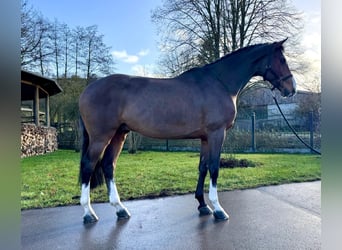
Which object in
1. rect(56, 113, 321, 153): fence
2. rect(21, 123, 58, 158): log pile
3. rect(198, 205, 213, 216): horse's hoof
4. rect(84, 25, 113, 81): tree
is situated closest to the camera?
rect(198, 205, 213, 216): horse's hoof

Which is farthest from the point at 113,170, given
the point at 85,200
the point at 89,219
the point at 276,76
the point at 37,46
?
the point at 37,46

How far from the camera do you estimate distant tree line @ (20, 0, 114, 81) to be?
9320 millimetres

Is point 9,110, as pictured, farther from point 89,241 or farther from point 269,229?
point 269,229

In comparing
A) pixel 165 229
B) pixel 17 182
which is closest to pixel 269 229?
pixel 165 229

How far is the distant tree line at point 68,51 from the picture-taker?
30.6 ft

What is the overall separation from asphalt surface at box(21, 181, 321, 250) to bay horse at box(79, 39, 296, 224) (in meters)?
0.23

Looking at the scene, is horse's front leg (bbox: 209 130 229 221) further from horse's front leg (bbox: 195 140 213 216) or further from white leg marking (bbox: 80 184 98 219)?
white leg marking (bbox: 80 184 98 219)

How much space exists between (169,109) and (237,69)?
0.97 metres

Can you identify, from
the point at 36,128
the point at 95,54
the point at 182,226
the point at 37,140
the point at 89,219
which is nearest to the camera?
the point at 182,226

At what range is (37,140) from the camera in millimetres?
10664

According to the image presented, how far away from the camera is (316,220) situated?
282 cm

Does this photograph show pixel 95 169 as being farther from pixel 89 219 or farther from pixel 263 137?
pixel 263 137

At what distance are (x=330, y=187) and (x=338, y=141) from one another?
108mm

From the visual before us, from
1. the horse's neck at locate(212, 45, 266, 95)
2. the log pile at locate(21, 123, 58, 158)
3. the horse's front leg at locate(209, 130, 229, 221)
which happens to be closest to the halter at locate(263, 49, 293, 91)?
the horse's neck at locate(212, 45, 266, 95)
